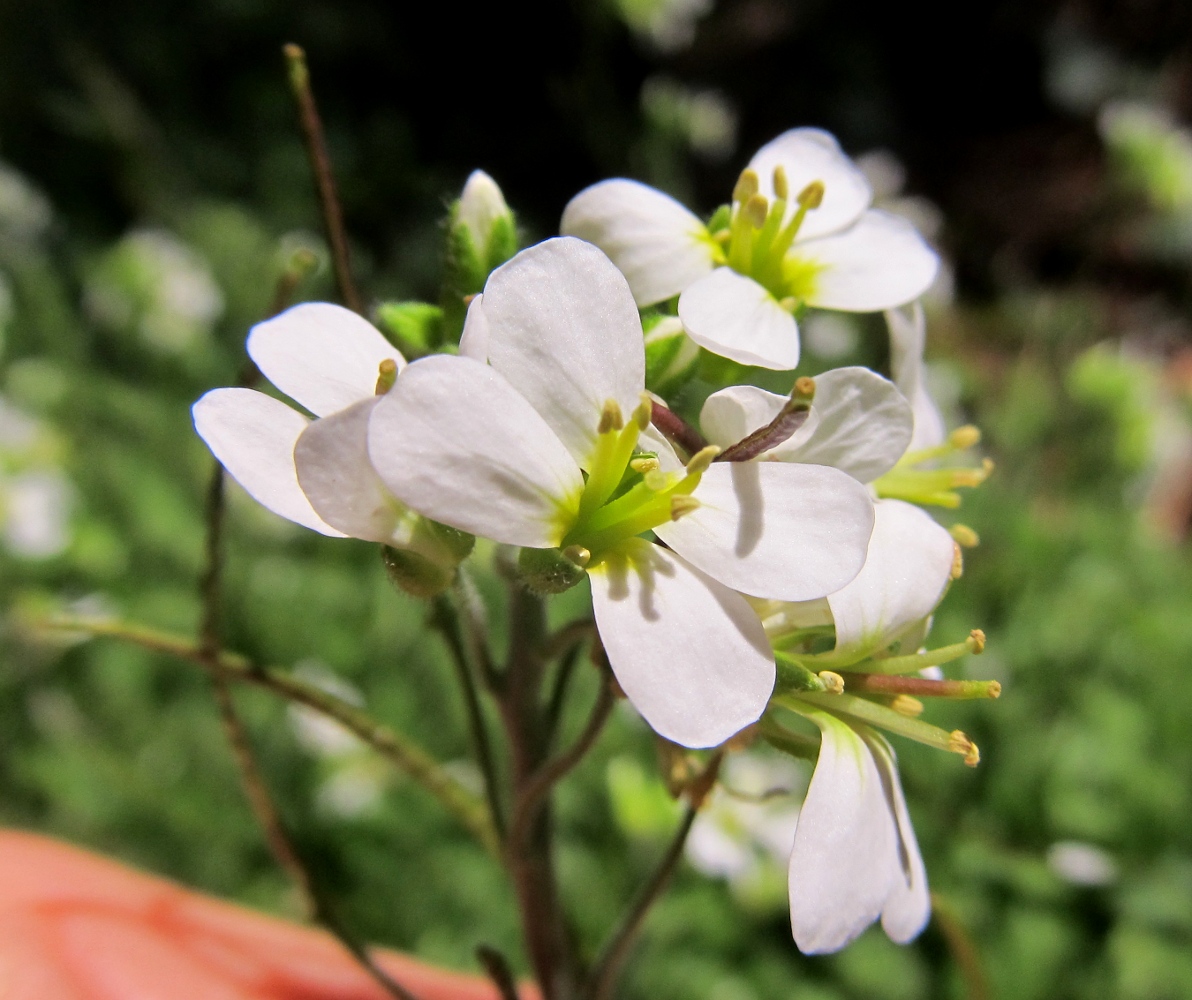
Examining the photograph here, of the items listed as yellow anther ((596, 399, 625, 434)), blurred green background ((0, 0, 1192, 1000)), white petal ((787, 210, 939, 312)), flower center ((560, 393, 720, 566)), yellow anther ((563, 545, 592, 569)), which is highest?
white petal ((787, 210, 939, 312))

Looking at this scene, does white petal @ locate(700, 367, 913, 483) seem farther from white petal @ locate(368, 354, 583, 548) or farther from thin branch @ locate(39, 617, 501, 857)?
thin branch @ locate(39, 617, 501, 857)

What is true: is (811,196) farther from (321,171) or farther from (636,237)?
(321,171)

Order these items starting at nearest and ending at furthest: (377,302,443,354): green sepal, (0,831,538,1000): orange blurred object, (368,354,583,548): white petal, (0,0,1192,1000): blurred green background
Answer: (368,354,583,548): white petal → (377,302,443,354): green sepal → (0,831,538,1000): orange blurred object → (0,0,1192,1000): blurred green background

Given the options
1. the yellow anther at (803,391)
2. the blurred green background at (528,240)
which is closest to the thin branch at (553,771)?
the yellow anther at (803,391)

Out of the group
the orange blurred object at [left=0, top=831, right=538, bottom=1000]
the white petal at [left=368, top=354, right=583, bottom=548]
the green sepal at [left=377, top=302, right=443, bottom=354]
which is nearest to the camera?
the white petal at [left=368, top=354, right=583, bottom=548]

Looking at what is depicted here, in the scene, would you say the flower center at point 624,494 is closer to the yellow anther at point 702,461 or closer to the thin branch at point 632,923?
the yellow anther at point 702,461

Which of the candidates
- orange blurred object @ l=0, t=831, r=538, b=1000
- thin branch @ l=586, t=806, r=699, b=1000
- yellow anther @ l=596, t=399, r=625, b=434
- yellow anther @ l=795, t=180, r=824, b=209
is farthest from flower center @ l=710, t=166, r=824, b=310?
orange blurred object @ l=0, t=831, r=538, b=1000

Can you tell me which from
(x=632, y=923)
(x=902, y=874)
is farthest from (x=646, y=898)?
(x=902, y=874)

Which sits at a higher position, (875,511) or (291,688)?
(875,511)

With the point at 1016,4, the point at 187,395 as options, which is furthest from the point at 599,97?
the point at 1016,4
